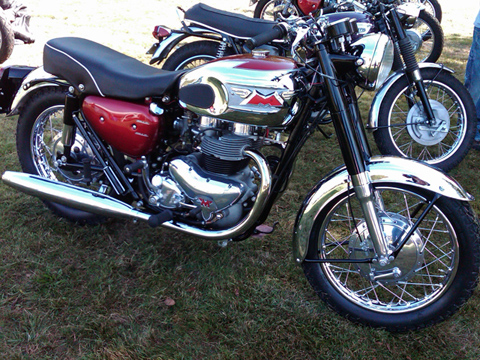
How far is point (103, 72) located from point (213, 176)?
0.80 metres

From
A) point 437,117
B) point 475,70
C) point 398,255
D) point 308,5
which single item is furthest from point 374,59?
point 308,5

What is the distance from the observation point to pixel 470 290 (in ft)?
6.60

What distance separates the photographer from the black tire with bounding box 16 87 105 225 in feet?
8.87

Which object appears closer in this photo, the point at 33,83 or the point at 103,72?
the point at 103,72

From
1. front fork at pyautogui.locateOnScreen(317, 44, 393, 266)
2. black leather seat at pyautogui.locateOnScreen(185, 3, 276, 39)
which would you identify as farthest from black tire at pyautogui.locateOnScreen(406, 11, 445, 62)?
front fork at pyautogui.locateOnScreen(317, 44, 393, 266)

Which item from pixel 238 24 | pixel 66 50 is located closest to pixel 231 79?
pixel 66 50

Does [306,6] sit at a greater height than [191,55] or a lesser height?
greater

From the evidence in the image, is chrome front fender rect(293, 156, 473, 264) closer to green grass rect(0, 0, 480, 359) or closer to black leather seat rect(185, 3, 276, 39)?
green grass rect(0, 0, 480, 359)

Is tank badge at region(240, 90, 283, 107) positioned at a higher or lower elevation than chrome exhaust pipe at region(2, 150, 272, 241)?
higher

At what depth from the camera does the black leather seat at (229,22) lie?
3.85 m

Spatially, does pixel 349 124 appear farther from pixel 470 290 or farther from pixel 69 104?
pixel 69 104

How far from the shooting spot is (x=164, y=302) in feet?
7.84

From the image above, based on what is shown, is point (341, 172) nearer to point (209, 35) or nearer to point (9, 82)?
point (9, 82)

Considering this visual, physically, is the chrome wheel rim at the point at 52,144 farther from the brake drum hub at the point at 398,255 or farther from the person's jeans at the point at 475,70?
the person's jeans at the point at 475,70
